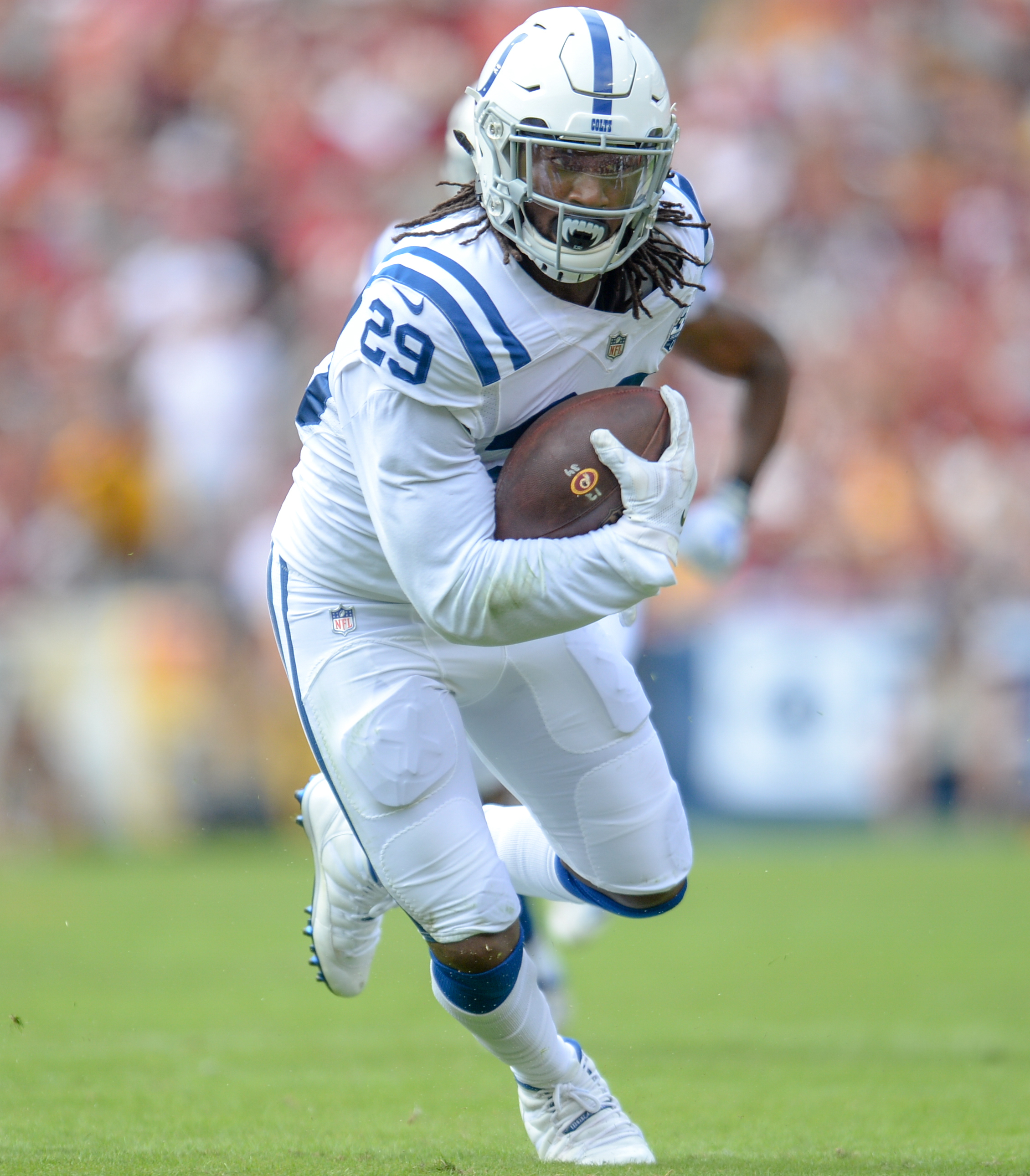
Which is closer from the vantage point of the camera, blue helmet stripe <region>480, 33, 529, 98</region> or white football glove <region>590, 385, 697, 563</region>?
white football glove <region>590, 385, 697, 563</region>

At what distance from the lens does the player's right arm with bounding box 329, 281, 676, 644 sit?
289cm

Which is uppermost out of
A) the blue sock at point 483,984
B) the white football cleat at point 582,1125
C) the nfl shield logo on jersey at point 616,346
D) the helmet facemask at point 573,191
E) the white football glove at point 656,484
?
the helmet facemask at point 573,191

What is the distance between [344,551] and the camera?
326cm

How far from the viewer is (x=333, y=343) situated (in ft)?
34.9

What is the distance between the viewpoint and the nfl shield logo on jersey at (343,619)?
328cm

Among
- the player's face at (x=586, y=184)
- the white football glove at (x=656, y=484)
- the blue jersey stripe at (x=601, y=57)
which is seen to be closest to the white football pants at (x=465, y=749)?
the white football glove at (x=656, y=484)

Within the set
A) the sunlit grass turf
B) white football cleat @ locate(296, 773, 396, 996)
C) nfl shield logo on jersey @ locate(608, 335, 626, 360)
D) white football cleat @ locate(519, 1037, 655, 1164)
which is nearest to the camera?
nfl shield logo on jersey @ locate(608, 335, 626, 360)

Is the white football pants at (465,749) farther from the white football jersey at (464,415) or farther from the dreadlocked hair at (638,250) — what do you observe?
the dreadlocked hair at (638,250)

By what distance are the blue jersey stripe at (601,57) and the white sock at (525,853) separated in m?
1.49

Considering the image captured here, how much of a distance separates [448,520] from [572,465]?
239 mm

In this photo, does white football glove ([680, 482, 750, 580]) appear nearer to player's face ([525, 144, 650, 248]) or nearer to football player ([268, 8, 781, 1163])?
football player ([268, 8, 781, 1163])

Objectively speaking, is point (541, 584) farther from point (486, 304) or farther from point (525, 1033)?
point (525, 1033)

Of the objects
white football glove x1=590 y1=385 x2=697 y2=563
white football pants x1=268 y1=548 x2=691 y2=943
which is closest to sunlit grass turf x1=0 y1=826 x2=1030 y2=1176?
white football pants x1=268 y1=548 x2=691 y2=943

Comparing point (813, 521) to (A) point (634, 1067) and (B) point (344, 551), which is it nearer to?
(A) point (634, 1067)
